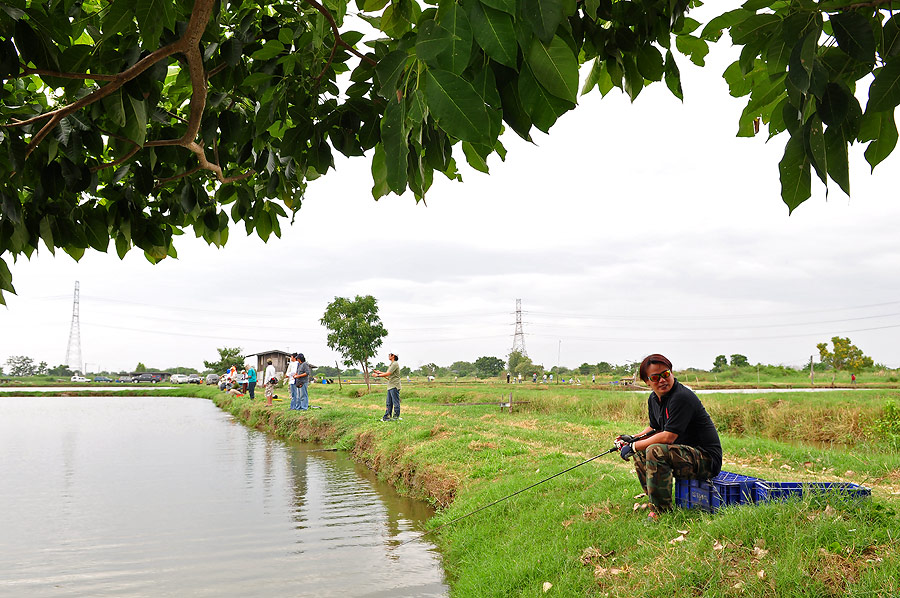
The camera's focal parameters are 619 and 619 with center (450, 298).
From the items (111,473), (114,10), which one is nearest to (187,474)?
(111,473)

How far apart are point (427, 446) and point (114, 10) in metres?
10.2

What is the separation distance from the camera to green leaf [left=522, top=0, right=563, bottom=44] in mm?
1042

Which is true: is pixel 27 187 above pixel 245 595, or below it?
above

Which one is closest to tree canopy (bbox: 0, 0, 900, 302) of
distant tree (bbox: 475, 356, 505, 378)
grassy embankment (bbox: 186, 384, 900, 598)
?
grassy embankment (bbox: 186, 384, 900, 598)

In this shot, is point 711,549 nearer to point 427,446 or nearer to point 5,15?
A: point 5,15

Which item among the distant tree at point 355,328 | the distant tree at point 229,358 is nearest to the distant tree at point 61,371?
the distant tree at point 229,358

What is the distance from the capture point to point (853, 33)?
1309 mm

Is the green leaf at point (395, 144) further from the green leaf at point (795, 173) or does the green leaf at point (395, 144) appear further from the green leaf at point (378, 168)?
the green leaf at point (795, 173)

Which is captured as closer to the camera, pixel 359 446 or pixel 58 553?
pixel 58 553

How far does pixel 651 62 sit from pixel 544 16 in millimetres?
1071

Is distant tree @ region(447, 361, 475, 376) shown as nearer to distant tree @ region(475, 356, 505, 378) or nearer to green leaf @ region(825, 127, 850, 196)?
distant tree @ region(475, 356, 505, 378)

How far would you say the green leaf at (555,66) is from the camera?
43.6 inches

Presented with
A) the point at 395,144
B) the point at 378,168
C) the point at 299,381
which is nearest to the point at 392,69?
the point at 395,144

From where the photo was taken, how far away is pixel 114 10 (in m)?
1.47
